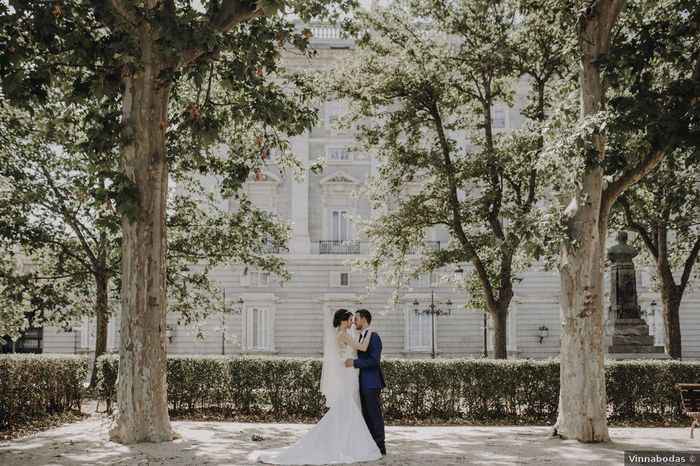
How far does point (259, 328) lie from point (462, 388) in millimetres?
24144

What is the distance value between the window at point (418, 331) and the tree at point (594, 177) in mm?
26709

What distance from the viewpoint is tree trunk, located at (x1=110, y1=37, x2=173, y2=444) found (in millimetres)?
11688

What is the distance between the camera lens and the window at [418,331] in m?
38.7

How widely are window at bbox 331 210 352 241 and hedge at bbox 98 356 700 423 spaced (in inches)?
939

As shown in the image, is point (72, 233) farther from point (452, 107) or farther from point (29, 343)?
point (29, 343)

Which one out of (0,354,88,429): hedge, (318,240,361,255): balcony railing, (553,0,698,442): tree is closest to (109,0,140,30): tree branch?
(553,0,698,442): tree

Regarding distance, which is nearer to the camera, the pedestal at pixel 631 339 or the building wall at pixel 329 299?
the pedestal at pixel 631 339

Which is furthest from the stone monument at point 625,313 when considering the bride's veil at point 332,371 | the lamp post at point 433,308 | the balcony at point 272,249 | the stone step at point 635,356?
the lamp post at point 433,308

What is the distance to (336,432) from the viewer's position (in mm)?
10383

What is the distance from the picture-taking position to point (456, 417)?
15391mm

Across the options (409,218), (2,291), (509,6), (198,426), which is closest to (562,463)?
(198,426)

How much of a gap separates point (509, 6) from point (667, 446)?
478 inches

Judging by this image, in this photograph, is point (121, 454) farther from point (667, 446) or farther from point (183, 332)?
point (183, 332)

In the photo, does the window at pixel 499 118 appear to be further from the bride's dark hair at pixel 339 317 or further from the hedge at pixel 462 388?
the bride's dark hair at pixel 339 317
